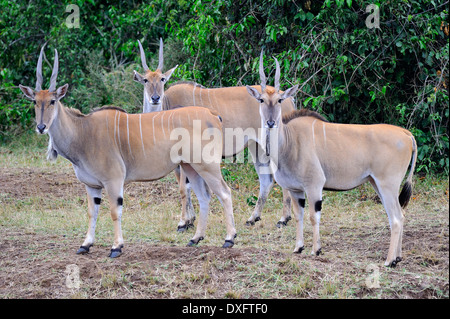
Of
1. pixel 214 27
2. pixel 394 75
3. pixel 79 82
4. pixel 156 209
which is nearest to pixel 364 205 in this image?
pixel 394 75

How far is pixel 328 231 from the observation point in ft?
21.0

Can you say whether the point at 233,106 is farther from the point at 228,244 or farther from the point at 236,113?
the point at 228,244

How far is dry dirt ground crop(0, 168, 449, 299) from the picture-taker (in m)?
4.71

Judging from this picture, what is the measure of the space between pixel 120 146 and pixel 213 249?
1.20m

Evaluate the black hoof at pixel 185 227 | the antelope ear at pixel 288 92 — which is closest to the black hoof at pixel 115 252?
the black hoof at pixel 185 227

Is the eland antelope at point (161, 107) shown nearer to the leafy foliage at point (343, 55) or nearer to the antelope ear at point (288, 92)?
the leafy foliage at point (343, 55)

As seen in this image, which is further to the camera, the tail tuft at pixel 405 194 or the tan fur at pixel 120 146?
the tan fur at pixel 120 146

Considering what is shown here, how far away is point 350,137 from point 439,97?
2597 mm

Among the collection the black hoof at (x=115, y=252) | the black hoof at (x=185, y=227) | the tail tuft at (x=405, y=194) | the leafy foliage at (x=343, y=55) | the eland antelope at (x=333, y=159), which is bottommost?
the black hoof at (x=185, y=227)

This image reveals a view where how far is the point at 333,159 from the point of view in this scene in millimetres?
5516

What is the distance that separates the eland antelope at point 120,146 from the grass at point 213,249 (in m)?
0.43

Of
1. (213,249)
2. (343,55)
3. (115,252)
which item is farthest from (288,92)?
(343,55)

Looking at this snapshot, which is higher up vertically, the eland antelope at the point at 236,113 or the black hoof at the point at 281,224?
the eland antelope at the point at 236,113

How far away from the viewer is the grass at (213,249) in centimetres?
477
